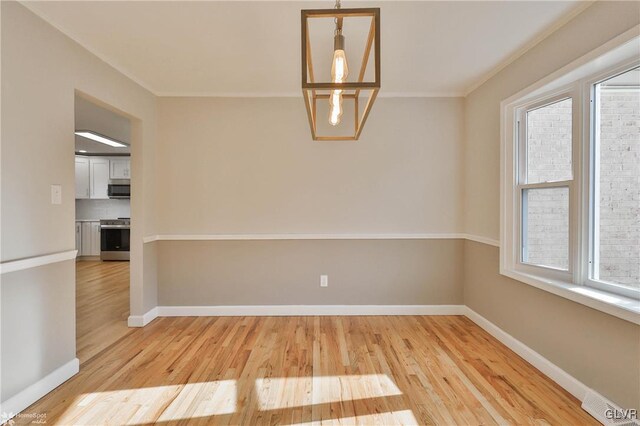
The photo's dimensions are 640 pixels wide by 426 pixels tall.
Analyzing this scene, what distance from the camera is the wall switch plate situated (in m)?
2.15

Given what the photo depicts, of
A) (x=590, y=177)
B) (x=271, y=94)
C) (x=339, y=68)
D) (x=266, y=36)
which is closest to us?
(x=339, y=68)

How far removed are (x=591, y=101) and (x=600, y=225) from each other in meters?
0.81

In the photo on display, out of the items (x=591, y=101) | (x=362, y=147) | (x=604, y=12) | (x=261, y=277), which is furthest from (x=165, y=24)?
(x=591, y=101)

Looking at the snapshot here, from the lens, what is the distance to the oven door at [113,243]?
7020 millimetres

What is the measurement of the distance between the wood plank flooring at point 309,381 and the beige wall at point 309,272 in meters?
0.46

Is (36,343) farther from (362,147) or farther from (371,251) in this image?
(362,147)

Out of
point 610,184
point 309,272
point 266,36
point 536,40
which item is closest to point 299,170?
point 309,272

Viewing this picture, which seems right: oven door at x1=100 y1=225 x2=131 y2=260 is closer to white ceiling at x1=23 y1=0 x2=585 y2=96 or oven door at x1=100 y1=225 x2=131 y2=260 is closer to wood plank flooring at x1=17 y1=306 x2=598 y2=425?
wood plank flooring at x1=17 y1=306 x2=598 y2=425

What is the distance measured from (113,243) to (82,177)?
1678 millimetres

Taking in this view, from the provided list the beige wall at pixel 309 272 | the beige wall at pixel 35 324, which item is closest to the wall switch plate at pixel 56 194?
the beige wall at pixel 35 324

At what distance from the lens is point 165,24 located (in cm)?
217

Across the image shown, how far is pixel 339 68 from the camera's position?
53.0 inches

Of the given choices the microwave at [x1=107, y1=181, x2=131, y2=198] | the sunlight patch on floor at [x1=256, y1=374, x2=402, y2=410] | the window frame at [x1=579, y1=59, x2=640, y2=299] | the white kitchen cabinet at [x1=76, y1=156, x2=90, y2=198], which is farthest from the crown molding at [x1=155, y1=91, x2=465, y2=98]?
the white kitchen cabinet at [x1=76, y1=156, x2=90, y2=198]

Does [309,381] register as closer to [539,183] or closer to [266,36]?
[539,183]
